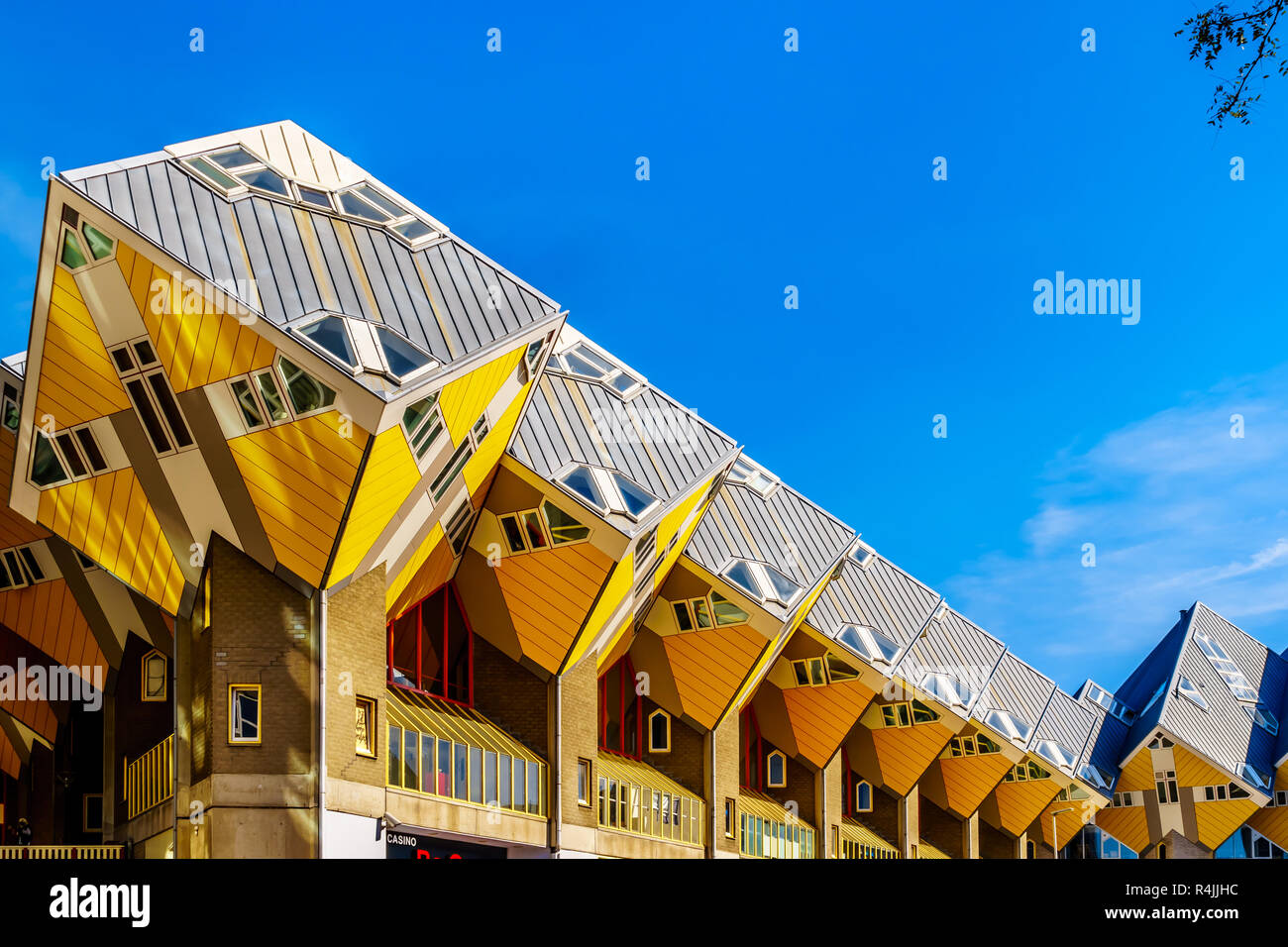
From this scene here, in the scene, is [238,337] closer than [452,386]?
Yes

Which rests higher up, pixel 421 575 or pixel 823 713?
pixel 421 575

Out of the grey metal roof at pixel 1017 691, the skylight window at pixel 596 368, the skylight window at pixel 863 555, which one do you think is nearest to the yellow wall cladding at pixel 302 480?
the skylight window at pixel 596 368

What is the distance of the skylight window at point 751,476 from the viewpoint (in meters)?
45.1

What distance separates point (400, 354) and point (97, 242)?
517cm

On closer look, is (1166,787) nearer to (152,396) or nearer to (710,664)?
(710,664)

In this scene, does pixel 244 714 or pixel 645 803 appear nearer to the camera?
pixel 244 714

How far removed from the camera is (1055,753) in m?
60.1

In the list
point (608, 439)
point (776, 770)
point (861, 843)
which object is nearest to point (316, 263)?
point (608, 439)

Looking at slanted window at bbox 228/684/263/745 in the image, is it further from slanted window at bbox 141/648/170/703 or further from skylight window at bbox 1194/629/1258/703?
skylight window at bbox 1194/629/1258/703

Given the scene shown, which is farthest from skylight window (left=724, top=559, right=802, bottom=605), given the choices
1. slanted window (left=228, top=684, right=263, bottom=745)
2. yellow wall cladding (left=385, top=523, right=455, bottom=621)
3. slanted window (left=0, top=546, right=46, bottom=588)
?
slanted window (left=0, top=546, right=46, bottom=588)

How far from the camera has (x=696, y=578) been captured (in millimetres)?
38156
